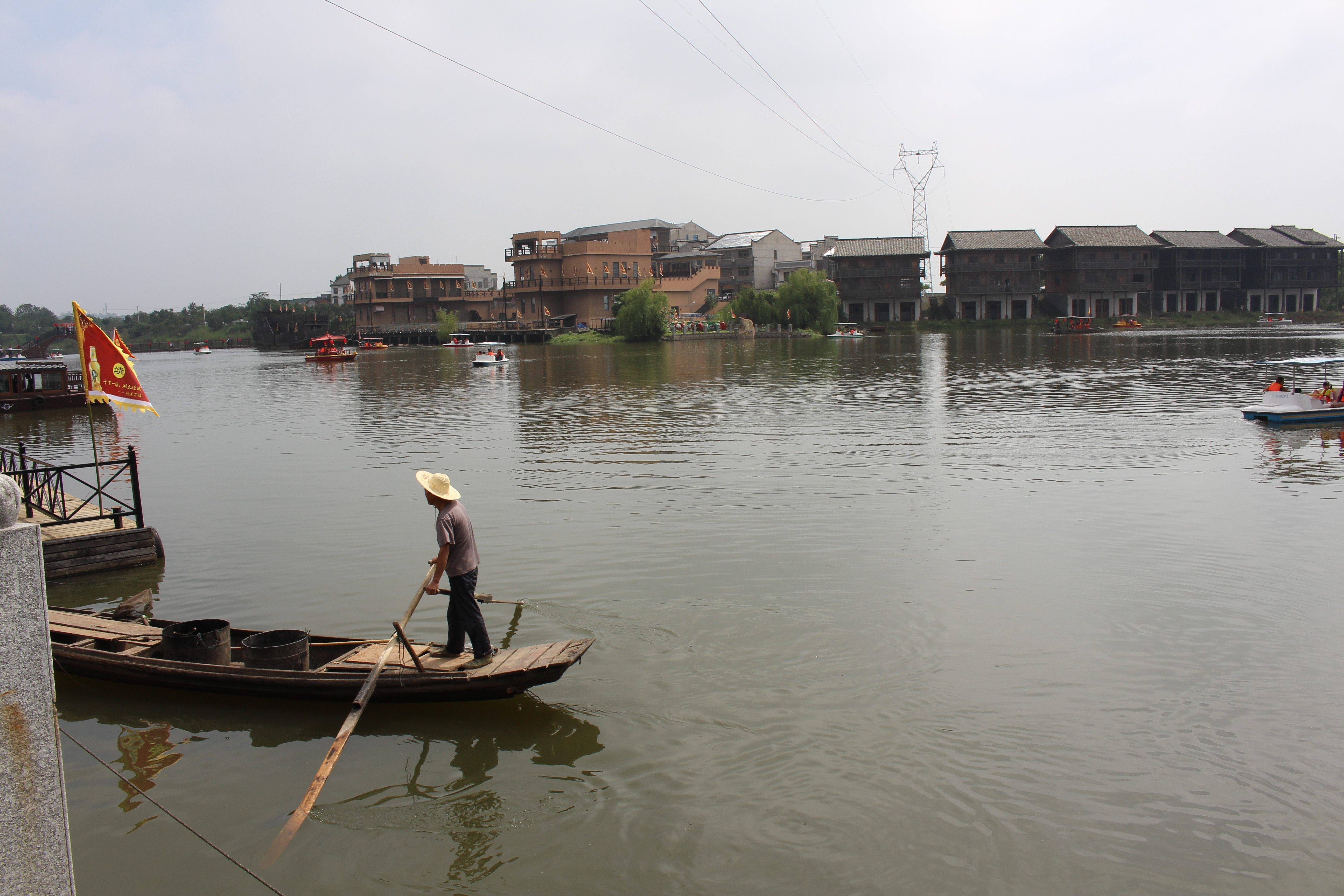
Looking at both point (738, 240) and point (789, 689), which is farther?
point (738, 240)

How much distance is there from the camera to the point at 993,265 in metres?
94.7

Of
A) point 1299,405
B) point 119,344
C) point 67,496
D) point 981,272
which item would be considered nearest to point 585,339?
point 981,272

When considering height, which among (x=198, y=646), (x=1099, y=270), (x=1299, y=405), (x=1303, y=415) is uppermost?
(x=1099, y=270)

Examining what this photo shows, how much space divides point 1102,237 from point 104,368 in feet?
329

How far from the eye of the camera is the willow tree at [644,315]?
296 feet

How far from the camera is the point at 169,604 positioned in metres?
11.7

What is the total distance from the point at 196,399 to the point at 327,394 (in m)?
7.47

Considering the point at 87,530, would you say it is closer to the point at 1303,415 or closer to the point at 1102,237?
the point at 1303,415

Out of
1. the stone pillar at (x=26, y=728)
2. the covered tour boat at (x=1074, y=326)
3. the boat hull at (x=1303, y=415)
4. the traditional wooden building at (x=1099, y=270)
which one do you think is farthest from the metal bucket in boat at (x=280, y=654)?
the traditional wooden building at (x=1099, y=270)

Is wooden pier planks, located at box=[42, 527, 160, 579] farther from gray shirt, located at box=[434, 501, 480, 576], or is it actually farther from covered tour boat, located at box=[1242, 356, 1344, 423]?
covered tour boat, located at box=[1242, 356, 1344, 423]

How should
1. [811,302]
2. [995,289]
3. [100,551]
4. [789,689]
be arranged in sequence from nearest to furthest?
[789,689]
[100,551]
[811,302]
[995,289]

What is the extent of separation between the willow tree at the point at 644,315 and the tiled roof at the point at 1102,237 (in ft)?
145

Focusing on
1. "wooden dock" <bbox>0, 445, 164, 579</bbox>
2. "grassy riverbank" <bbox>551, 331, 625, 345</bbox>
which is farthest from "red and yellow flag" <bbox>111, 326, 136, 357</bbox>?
"grassy riverbank" <bbox>551, 331, 625, 345</bbox>

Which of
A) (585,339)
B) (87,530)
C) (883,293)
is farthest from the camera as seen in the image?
(883,293)
